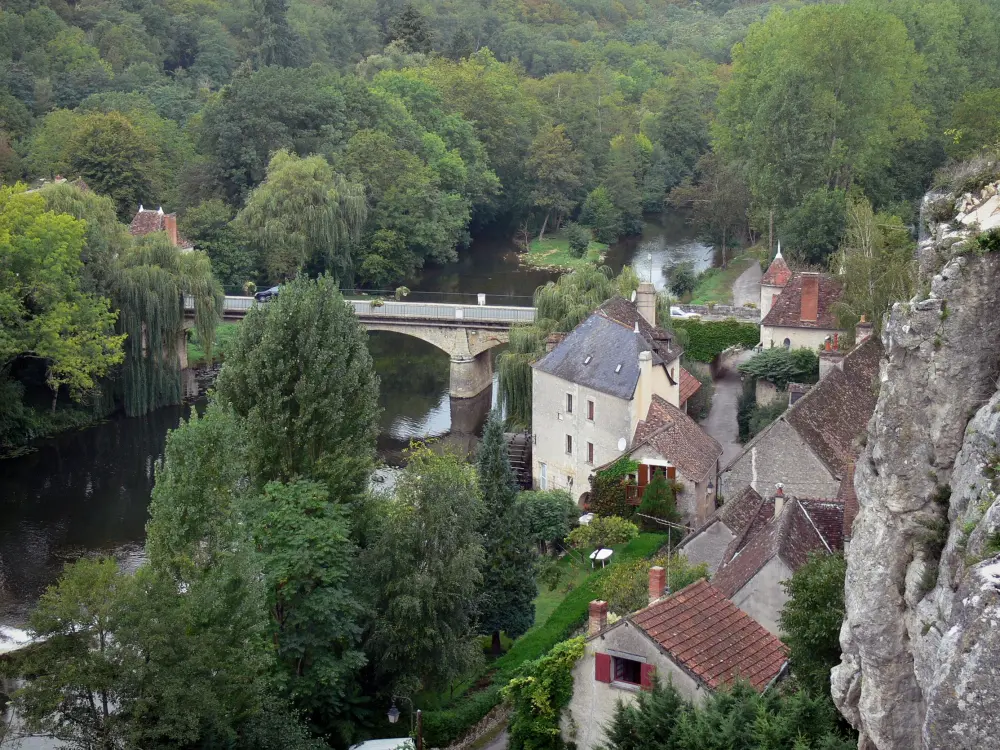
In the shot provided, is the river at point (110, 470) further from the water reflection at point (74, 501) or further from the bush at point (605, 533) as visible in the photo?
the bush at point (605, 533)

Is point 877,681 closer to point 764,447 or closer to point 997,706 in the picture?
point 997,706

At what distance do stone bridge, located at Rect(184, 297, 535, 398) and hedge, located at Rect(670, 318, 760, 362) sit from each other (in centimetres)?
626

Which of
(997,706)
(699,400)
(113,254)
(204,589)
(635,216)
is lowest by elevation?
(997,706)

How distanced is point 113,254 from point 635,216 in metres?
42.3

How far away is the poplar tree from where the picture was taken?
106ft

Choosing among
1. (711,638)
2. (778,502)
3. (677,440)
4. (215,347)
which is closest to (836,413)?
(677,440)

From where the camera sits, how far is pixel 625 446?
3991cm

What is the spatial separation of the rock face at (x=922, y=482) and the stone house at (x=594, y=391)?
25.1m

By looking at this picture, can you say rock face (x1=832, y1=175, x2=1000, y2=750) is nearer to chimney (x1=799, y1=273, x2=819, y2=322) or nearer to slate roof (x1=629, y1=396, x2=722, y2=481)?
slate roof (x1=629, y1=396, x2=722, y2=481)

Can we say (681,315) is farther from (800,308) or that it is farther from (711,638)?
(711,638)

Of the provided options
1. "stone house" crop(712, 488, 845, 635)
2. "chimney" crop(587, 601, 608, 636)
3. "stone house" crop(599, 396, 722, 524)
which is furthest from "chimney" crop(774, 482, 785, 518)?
"stone house" crop(599, 396, 722, 524)

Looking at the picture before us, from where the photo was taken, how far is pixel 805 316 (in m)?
49.2

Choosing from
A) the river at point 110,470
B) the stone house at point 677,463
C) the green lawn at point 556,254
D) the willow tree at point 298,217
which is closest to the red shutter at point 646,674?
the stone house at point 677,463

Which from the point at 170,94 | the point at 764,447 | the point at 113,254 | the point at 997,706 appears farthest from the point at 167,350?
the point at 997,706
